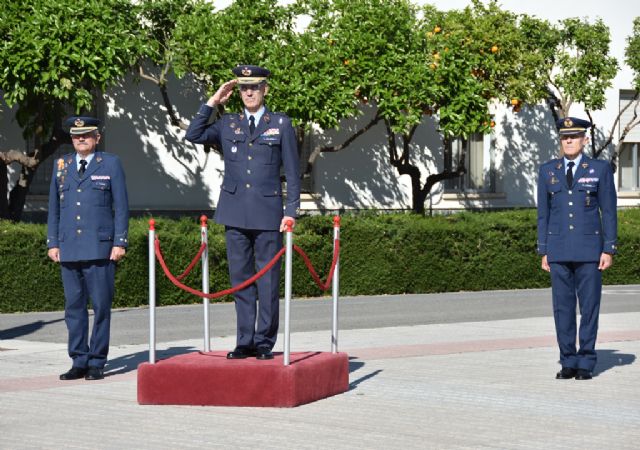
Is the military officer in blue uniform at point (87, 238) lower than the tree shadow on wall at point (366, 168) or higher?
lower

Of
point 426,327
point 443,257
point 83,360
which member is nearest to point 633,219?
point 443,257

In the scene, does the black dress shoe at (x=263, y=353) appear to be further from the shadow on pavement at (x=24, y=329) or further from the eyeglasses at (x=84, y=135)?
the shadow on pavement at (x=24, y=329)

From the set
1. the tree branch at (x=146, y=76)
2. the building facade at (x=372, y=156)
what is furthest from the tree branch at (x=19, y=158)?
the tree branch at (x=146, y=76)

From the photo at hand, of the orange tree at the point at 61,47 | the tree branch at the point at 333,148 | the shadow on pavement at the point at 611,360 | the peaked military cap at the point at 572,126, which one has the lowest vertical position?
the shadow on pavement at the point at 611,360

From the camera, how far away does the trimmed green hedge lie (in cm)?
1881

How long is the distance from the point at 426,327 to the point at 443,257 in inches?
295

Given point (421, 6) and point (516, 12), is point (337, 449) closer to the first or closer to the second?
point (421, 6)

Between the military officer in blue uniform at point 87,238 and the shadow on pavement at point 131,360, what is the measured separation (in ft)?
1.50

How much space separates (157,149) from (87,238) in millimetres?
17607

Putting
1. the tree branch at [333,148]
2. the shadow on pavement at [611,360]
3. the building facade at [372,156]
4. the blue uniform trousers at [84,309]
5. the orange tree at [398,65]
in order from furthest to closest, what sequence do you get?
the building facade at [372,156]
the tree branch at [333,148]
the orange tree at [398,65]
the shadow on pavement at [611,360]
the blue uniform trousers at [84,309]

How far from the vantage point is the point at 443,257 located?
78.0 ft

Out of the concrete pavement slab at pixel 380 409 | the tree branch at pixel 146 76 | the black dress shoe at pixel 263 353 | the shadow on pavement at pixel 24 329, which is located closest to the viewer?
the concrete pavement slab at pixel 380 409

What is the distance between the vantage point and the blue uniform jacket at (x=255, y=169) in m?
9.85

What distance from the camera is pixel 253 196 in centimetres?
985
